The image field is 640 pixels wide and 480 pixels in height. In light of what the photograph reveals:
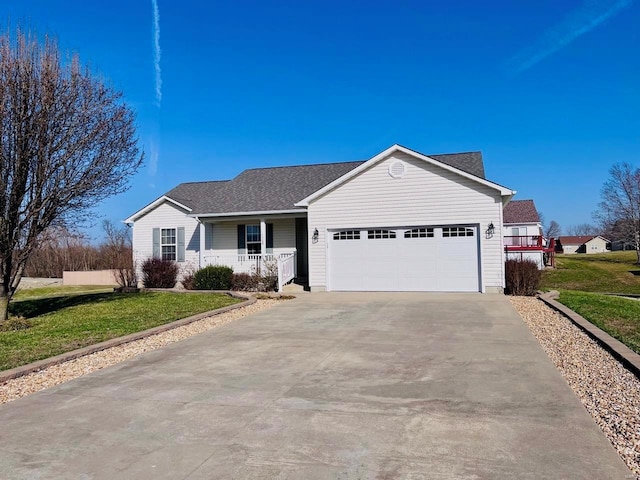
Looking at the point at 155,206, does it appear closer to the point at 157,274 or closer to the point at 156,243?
the point at 156,243

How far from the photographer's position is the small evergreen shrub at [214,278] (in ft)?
58.8

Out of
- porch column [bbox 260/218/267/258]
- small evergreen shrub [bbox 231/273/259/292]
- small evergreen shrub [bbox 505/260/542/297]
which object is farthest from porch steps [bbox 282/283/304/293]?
small evergreen shrub [bbox 505/260/542/297]

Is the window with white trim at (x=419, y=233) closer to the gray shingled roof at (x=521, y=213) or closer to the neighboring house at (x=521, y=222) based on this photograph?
the neighboring house at (x=521, y=222)

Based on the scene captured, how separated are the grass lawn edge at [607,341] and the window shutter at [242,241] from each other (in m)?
12.8

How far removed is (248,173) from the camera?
2411 centimetres

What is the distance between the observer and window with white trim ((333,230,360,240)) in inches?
670

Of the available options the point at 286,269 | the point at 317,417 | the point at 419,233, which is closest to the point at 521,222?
the point at 419,233

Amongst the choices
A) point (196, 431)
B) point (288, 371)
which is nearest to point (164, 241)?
point (288, 371)

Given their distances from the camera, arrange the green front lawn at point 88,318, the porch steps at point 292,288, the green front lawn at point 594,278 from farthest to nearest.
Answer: the green front lawn at point 594,278, the porch steps at point 292,288, the green front lawn at point 88,318

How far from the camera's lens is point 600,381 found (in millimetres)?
5582

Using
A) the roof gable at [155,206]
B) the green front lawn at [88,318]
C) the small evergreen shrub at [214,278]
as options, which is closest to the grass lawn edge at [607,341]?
the green front lawn at [88,318]

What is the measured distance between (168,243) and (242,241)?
4.06m

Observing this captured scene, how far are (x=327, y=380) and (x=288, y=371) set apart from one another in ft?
2.31

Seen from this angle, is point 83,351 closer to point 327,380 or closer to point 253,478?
point 327,380
